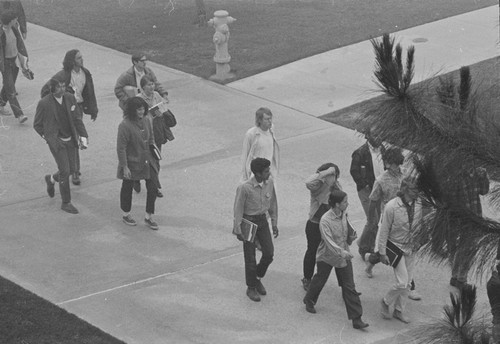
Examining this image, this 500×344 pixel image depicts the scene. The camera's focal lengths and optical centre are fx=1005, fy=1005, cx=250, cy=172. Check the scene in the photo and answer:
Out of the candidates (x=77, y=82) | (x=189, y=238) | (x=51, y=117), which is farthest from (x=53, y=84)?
(x=189, y=238)

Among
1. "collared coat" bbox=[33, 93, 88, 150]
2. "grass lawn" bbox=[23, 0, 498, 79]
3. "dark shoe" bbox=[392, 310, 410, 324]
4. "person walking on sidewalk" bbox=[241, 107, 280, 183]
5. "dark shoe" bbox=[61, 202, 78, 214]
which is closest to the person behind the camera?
"dark shoe" bbox=[392, 310, 410, 324]

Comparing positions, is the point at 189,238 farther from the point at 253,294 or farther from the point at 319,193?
the point at 319,193

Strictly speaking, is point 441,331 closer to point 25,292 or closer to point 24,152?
point 25,292

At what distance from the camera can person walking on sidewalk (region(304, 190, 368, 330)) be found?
852 cm

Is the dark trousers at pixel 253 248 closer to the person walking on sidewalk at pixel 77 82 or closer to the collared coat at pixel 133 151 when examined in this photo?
the collared coat at pixel 133 151

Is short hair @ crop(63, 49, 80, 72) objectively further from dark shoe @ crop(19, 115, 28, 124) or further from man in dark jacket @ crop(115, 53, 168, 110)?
dark shoe @ crop(19, 115, 28, 124)

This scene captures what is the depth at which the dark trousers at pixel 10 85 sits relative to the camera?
14.2m

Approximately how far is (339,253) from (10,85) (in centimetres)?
734

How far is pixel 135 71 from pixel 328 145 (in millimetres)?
→ 2800

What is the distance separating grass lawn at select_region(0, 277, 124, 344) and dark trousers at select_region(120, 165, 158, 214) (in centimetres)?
182

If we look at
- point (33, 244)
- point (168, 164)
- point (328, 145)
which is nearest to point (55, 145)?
point (33, 244)

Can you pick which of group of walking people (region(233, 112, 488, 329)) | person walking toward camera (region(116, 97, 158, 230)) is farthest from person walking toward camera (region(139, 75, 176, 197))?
group of walking people (region(233, 112, 488, 329))

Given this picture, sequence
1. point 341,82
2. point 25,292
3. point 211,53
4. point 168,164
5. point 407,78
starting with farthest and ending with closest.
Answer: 1. point 211,53
2. point 341,82
3. point 168,164
4. point 25,292
5. point 407,78

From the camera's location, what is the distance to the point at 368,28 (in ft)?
59.7
